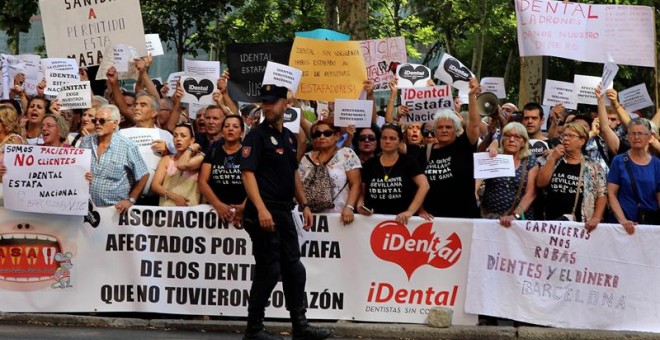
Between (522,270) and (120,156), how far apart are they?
12.0ft

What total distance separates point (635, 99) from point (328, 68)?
10.4ft

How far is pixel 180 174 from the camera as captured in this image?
35.7 feet

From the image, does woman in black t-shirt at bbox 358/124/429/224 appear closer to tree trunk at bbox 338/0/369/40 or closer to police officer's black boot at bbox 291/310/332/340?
police officer's black boot at bbox 291/310/332/340

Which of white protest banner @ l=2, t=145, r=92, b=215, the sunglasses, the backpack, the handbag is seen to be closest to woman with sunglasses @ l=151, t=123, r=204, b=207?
white protest banner @ l=2, t=145, r=92, b=215

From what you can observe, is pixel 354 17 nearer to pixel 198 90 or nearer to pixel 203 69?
pixel 203 69

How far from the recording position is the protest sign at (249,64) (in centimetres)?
1292

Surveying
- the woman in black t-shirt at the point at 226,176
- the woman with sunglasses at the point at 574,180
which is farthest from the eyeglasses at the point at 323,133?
the woman with sunglasses at the point at 574,180

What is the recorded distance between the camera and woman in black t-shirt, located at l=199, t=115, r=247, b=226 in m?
10.4

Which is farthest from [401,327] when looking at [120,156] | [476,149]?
[120,156]

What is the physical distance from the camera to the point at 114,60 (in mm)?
12664

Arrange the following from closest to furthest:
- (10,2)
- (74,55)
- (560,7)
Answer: (560,7) < (74,55) < (10,2)

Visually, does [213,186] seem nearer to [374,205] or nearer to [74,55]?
[374,205]

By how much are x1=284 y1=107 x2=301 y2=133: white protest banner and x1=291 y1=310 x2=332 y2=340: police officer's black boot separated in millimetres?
2598

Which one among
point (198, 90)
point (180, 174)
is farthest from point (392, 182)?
point (198, 90)
